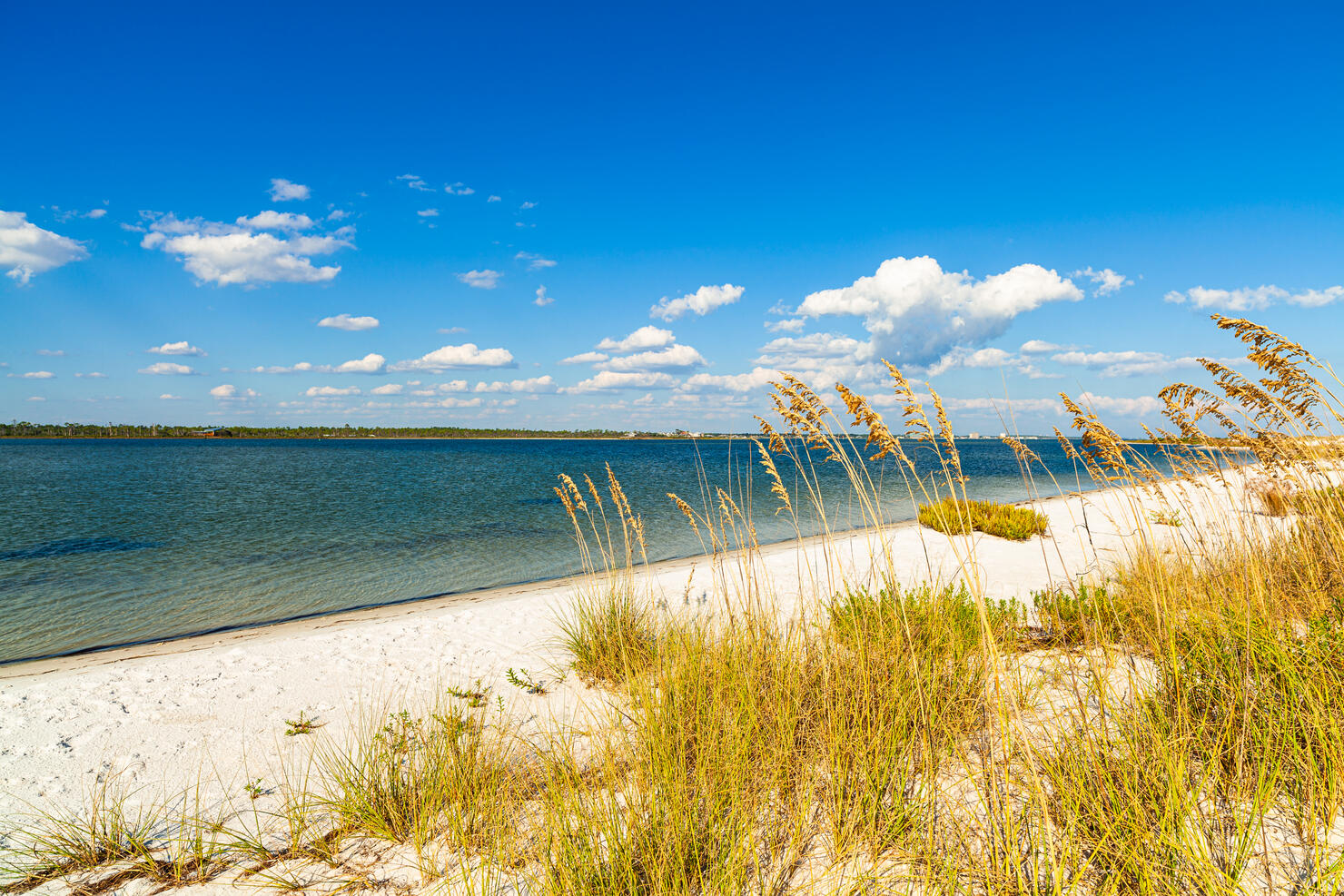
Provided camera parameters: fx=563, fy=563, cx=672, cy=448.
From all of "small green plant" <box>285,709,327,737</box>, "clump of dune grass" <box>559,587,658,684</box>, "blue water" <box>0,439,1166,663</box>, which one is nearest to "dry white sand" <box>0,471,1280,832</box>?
"small green plant" <box>285,709,327,737</box>

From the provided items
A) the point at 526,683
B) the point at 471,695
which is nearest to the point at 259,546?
the point at 526,683

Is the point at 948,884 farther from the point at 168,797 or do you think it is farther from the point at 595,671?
the point at 168,797

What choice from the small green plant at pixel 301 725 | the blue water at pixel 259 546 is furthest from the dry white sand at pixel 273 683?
the blue water at pixel 259 546

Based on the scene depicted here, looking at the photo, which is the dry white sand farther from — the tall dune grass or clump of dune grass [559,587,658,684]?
the tall dune grass

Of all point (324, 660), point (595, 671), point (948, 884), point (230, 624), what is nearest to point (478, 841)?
point (948, 884)

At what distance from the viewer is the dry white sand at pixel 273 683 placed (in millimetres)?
3947

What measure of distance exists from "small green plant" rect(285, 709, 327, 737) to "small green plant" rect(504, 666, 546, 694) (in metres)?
1.52

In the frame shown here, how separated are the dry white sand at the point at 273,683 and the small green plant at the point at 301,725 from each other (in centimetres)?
6

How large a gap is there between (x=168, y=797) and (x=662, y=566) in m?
9.01

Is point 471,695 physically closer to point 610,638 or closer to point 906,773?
point 610,638

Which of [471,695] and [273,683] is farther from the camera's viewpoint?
[273,683]

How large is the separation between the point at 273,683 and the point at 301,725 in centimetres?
153

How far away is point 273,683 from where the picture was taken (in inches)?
222

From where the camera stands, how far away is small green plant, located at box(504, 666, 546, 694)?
5035mm
